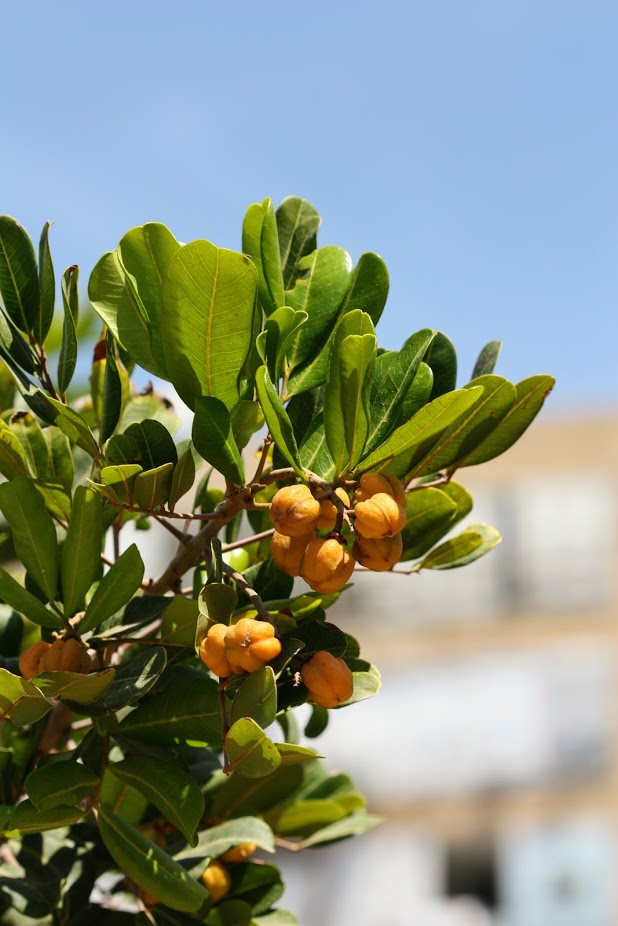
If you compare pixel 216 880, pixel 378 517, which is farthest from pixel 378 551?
pixel 216 880

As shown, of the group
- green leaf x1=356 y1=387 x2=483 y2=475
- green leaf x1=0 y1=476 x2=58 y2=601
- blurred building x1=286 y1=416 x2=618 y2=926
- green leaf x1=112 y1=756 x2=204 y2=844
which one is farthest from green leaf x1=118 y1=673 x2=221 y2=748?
blurred building x1=286 y1=416 x2=618 y2=926

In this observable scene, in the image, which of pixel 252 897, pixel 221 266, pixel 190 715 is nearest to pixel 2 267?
pixel 221 266

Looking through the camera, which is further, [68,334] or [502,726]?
[502,726]

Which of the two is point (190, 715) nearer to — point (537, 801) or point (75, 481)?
point (75, 481)

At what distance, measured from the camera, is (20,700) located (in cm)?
79

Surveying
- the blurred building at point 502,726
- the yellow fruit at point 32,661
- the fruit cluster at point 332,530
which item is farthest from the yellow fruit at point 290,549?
the blurred building at point 502,726

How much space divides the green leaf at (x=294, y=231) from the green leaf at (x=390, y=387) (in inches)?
7.4

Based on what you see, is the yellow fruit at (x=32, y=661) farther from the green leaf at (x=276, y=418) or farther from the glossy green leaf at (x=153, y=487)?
the green leaf at (x=276, y=418)

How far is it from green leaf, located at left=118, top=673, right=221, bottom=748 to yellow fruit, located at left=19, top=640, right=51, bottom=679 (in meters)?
0.09

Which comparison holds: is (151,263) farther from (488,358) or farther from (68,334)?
(488,358)

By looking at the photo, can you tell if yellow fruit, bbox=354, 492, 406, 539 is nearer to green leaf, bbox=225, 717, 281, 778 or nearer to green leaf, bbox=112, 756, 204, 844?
green leaf, bbox=225, 717, 281, 778

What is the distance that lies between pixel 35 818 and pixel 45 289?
17.4 inches

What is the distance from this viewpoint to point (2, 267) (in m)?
0.95


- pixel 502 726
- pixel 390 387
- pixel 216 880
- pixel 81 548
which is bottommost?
pixel 502 726
